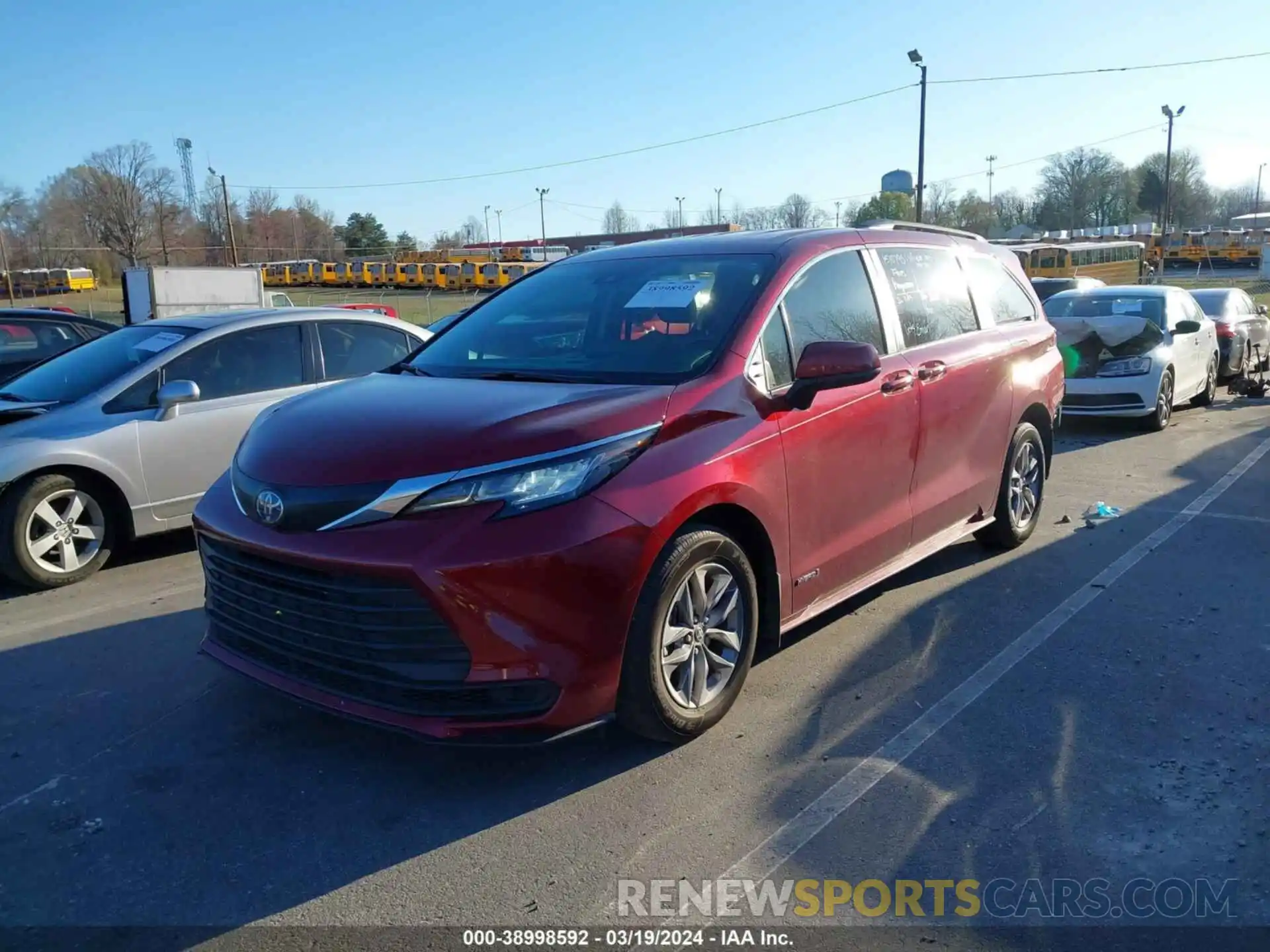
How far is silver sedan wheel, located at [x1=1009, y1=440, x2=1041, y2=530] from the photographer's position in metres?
6.12

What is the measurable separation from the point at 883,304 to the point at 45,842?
161 inches

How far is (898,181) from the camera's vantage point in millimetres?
39375

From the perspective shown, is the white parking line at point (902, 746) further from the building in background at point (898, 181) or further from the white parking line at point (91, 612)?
the building in background at point (898, 181)

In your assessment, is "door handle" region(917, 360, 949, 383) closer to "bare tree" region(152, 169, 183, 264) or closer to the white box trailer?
the white box trailer

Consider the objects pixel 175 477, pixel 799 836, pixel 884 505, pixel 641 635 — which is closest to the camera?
pixel 799 836

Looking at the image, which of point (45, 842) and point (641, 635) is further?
point (641, 635)

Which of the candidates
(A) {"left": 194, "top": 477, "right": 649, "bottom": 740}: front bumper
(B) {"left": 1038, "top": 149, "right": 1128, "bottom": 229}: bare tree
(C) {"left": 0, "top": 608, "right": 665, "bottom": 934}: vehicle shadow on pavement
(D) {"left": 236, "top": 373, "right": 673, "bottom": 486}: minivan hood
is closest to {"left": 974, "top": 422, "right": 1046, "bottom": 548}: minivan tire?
(D) {"left": 236, "top": 373, "right": 673, "bottom": 486}: minivan hood

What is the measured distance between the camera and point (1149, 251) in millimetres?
66625

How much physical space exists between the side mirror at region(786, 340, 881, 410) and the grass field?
1233 inches

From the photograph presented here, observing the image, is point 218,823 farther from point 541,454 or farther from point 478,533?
point 541,454

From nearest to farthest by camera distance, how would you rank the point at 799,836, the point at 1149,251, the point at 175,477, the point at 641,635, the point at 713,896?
the point at 713,896
the point at 799,836
the point at 641,635
the point at 175,477
the point at 1149,251

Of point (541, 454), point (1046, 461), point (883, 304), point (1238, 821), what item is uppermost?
point (883, 304)

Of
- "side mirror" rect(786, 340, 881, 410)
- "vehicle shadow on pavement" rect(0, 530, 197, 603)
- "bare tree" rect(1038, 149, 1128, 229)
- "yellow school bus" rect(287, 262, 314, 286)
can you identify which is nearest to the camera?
"side mirror" rect(786, 340, 881, 410)

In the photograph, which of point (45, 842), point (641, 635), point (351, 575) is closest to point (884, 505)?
point (641, 635)
